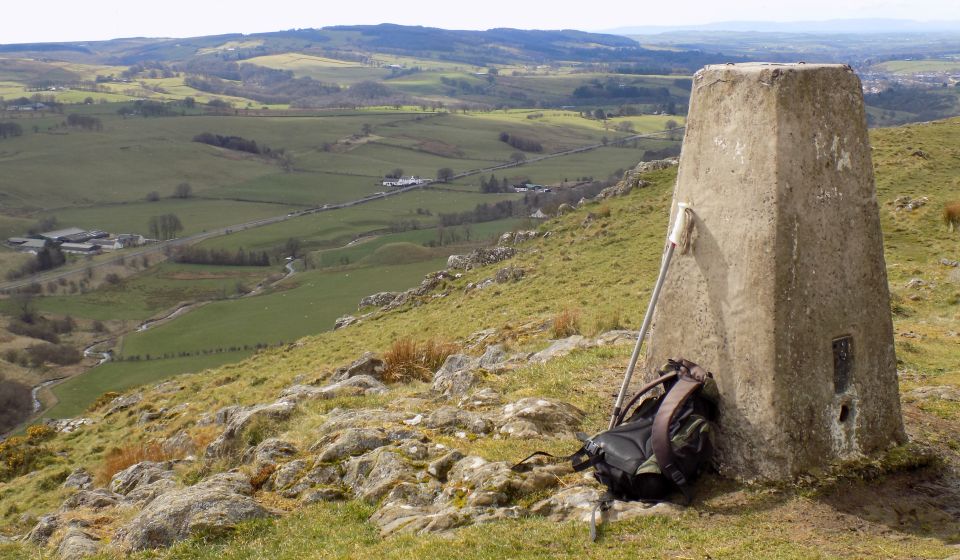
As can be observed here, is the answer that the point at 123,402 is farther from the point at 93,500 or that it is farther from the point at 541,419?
the point at 541,419

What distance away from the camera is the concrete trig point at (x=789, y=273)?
827 centimetres

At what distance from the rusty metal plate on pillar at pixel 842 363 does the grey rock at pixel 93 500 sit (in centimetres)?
1182

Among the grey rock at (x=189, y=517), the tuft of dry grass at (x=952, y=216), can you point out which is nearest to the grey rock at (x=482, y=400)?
the grey rock at (x=189, y=517)

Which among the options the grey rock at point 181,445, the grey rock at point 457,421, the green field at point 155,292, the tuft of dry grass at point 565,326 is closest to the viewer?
the grey rock at point 457,421

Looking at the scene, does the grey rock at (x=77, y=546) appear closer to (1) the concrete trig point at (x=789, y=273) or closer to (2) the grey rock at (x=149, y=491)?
(2) the grey rock at (x=149, y=491)

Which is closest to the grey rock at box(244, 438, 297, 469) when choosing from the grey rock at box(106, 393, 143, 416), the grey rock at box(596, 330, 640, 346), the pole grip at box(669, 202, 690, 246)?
the pole grip at box(669, 202, 690, 246)

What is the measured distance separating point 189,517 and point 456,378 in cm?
637

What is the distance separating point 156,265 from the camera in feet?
330

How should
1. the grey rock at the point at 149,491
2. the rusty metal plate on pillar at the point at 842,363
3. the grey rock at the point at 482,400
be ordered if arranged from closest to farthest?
1. the rusty metal plate on pillar at the point at 842,363
2. the grey rock at the point at 149,491
3. the grey rock at the point at 482,400

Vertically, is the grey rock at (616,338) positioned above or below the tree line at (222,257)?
above

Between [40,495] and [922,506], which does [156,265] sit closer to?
[40,495]

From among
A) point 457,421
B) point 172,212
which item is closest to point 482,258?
point 457,421

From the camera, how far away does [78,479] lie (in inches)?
754

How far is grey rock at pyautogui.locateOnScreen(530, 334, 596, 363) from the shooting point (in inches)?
644
